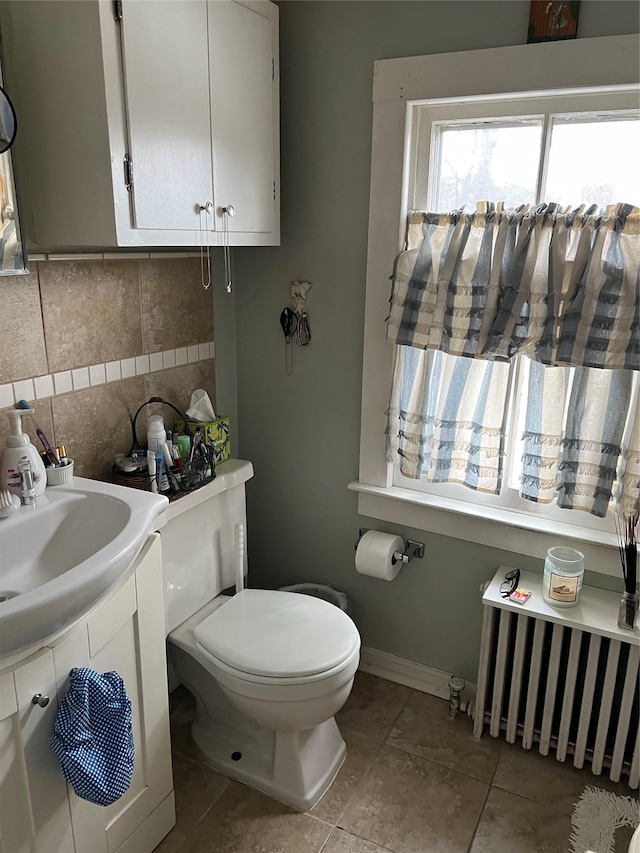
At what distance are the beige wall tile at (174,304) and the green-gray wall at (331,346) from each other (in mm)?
183

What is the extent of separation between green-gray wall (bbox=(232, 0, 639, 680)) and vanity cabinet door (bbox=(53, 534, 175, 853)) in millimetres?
831

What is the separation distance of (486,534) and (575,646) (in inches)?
15.3

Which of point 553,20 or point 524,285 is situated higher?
point 553,20

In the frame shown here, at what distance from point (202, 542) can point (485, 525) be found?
2.75 ft

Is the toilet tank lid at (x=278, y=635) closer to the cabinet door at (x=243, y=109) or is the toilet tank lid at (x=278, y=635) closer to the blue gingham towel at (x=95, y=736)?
the blue gingham towel at (x=95, y=736)

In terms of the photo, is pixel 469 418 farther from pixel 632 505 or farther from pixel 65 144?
pixel 65 144

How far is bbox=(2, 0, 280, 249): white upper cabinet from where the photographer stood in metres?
1.41

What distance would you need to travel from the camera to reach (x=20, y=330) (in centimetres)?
159

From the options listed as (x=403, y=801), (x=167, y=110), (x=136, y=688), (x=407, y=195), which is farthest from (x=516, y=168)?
(x=403, y=801)

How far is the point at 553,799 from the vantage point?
186 centimetres

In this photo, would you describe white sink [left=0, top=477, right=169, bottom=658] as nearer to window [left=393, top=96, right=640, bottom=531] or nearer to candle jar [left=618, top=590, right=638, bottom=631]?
window [left=393, top=96, right=640, bottom=531]

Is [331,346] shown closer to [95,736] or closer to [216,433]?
[216,433]

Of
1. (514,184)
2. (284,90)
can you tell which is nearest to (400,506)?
(514,184)

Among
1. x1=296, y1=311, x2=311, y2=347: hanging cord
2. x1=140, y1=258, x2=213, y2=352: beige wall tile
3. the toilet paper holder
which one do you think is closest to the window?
the toilet paper holder
